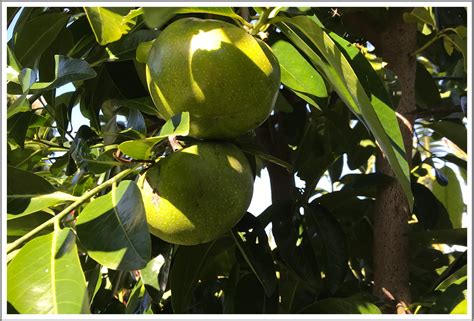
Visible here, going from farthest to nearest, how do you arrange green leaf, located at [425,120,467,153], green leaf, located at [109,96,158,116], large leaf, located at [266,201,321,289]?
green leaf, located at [425,120,467,153]
large leaf, located at [266,201,321,289]
green leaf, located at [109,96,158,116]

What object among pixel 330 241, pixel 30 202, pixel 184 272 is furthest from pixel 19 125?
pixel 330 241

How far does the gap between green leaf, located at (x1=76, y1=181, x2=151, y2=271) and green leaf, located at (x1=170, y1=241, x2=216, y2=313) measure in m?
0.30

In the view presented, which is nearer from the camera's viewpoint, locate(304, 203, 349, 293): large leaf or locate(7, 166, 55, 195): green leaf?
locate(7, 166, 55, 195): green leaf

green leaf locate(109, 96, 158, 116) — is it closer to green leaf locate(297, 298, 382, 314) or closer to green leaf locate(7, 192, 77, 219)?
green leaf locate(7, 192, 77, 219)

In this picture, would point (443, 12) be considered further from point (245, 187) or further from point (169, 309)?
point (169, 309)

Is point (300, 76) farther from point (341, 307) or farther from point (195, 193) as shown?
point (341, 307)

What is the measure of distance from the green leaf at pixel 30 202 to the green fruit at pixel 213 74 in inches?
8.3

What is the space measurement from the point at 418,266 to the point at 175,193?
0.80m

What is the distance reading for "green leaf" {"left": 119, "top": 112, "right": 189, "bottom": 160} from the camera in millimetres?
673

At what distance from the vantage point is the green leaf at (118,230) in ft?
2.14

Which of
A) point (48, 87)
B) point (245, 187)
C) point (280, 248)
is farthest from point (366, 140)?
point (48, 87)

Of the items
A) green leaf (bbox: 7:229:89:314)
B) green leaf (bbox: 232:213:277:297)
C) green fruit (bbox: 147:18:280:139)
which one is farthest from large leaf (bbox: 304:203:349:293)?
green leaf (bbox: 7:229:89:314)

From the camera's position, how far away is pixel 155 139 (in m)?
0.73

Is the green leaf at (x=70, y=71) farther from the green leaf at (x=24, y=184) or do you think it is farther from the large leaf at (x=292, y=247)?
the large leaf at (x=292, y=247)
